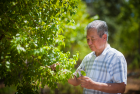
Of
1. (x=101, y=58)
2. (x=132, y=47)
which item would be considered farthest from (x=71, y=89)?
(x=132, y=47)

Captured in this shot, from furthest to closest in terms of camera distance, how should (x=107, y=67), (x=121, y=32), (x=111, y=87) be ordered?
1. (x=121, y=32)
2. (x=107, y=67)
3. (x=111, y=87)

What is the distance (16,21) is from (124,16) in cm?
1594

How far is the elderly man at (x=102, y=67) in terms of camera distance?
202cm

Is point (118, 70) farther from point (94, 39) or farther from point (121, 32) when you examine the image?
point (121, 32)

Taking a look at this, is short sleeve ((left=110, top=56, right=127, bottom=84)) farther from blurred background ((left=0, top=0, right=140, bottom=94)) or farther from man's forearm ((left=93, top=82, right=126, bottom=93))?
blurred background ((left=0, top=0, right=140, bottom=94))

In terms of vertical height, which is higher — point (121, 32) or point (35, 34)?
point (121, 32)

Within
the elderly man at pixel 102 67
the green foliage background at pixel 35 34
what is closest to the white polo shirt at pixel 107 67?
the elderly man at pixel 102 67

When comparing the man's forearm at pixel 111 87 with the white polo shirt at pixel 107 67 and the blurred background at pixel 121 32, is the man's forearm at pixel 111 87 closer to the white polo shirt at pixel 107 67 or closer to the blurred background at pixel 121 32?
the white polo shirt at pixel 107 67

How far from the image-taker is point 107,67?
2.17 m

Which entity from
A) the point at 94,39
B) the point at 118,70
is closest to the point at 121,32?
the point at 94,39

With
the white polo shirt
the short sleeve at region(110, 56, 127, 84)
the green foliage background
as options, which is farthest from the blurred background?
the short sleeve at region(110, 56, 127, 84)

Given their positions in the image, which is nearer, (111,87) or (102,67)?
(111,87)

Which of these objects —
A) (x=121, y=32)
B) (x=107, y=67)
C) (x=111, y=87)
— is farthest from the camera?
(x=121, y=32)

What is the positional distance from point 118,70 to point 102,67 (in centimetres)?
29
